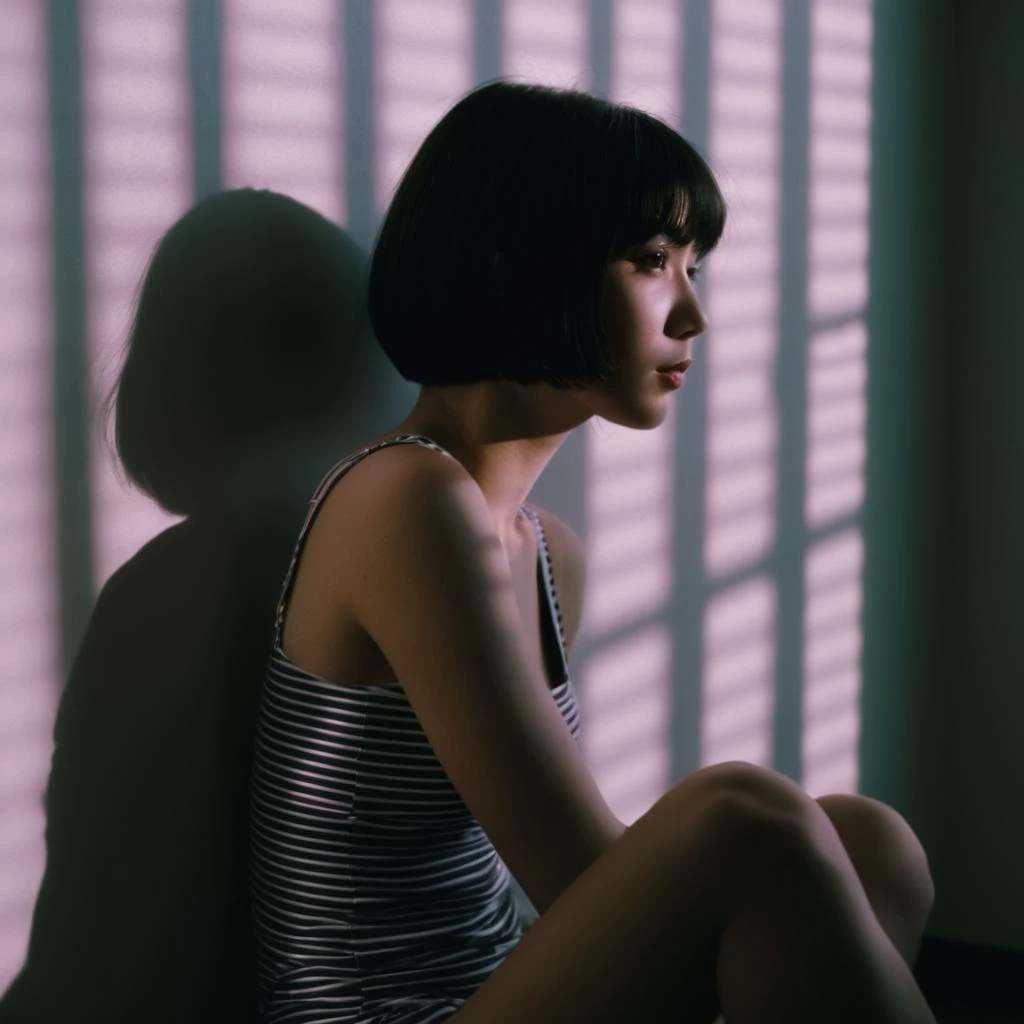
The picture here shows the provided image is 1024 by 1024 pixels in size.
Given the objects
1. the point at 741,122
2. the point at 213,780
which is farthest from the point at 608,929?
the point at 741,122

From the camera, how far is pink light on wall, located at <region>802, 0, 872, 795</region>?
1907 millimetres

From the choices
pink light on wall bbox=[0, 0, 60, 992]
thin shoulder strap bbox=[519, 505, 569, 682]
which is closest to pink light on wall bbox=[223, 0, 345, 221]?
pink light on wall bbox=[0, 0, 60, 992]

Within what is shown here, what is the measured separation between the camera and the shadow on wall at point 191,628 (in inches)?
37.4

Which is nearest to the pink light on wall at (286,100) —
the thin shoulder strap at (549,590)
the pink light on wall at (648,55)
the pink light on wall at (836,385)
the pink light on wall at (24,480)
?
the pink light on wall at (24,480)

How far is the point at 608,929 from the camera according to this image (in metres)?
0.84

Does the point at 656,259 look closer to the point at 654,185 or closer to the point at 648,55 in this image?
the point at 654,185

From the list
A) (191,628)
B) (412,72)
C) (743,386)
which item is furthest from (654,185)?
(743,386)

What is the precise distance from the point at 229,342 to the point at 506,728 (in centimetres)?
37

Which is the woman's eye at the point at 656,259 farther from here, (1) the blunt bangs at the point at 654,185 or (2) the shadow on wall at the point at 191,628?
(2) the shadow on wall at the point at 191,628

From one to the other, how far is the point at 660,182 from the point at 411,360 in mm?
248

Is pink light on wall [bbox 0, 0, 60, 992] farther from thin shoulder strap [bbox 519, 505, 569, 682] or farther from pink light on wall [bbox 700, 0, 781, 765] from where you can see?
pink light on wall [bbox 700, 0, 781, 765]

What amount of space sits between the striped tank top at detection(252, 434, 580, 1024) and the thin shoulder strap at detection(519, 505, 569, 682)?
0.20 m

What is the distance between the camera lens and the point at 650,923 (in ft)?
2.74

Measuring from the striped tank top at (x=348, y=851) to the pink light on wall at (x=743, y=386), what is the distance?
75 cm
